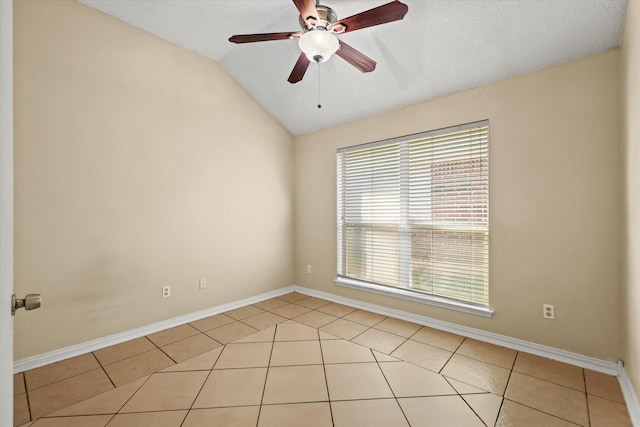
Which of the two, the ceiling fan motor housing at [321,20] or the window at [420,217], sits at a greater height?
the ceiling fan motor housing at [321,20]

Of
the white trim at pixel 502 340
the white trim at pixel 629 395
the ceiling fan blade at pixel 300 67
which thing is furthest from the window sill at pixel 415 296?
the ceiling fan blade at pixel 300 67

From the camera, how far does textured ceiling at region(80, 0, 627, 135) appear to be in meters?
1.96

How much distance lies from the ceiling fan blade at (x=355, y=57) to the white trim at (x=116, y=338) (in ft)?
9.11

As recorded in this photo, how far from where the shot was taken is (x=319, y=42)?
5.81 feet

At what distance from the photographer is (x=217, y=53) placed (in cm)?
308

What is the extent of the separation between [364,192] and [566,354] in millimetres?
2238

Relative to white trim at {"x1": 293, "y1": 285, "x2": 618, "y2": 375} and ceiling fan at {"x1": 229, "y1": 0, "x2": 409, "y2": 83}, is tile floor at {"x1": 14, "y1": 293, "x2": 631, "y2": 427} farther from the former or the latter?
ceiling fan at {"x1": 229, "y1": 0, "x2": 409, "y2": 83}

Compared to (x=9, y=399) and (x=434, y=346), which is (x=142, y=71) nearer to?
(x=9, y=399)

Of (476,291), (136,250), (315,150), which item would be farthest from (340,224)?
(136,250)

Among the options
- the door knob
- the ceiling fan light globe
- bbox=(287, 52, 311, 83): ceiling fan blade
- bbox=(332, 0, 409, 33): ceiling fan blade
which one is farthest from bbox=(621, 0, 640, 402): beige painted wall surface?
the door knob

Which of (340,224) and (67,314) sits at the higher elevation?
(340,224)

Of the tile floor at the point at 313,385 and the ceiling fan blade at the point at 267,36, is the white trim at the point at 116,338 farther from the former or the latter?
the ceiling fan blade at the point at 267,36

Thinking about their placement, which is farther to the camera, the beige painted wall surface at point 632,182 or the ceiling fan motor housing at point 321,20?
the ceiling fan motor housing at point 321,20

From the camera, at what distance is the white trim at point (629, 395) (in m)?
1.57
